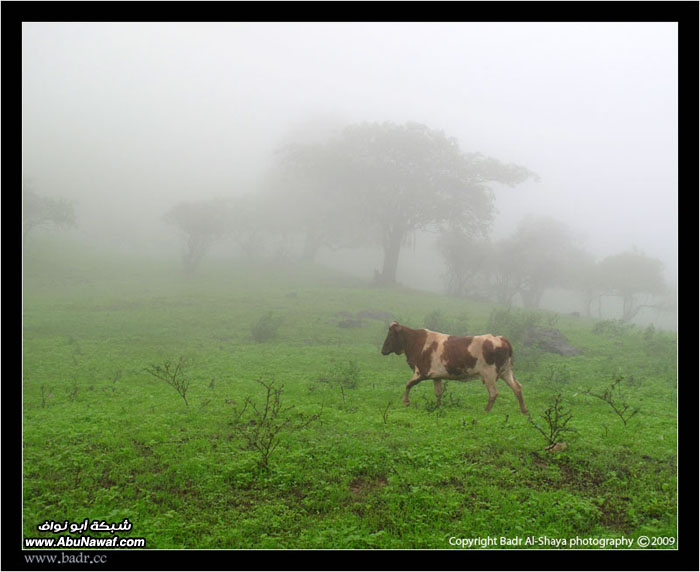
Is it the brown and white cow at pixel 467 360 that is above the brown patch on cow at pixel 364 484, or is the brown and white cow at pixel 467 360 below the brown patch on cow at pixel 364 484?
above

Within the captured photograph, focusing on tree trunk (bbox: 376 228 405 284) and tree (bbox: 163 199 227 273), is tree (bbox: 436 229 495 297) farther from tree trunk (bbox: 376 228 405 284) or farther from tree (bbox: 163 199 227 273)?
tree (bbox: 163 199 227 273)

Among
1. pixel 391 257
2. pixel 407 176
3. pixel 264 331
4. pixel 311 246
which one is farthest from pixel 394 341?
pixel 311 246

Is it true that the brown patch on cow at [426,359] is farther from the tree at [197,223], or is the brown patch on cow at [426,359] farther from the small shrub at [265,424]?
the tree at [197,223]

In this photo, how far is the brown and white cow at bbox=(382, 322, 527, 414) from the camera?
34.2ft

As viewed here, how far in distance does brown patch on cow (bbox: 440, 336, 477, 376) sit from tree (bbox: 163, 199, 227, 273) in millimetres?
42310

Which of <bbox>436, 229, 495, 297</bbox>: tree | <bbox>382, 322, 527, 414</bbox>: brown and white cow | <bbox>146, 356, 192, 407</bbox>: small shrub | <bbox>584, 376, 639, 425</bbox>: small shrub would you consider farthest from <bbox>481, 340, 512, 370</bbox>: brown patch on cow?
<bbox>436, 229, 495, 297</bbox>: tree

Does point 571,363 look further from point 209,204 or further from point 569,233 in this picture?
point 569,233

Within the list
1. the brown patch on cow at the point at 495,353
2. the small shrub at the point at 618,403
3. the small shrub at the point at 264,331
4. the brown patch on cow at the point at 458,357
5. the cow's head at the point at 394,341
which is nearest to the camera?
the small shrub at the point at 618,403

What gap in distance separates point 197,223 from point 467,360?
141ft

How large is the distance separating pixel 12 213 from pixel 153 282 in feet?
124

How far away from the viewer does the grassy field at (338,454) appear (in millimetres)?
5684

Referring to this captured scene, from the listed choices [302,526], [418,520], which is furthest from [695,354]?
[302,526]

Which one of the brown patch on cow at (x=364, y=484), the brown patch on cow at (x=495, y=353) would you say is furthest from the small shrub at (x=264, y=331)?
the brown patch on cow at (x=364, y=484)

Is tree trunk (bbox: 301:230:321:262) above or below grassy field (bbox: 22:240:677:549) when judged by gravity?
above
